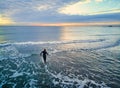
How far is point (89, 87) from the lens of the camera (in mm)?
12992

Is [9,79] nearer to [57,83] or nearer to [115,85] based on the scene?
[57,83]

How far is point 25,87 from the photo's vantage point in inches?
522

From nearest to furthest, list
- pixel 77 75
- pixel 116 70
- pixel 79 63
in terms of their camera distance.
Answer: pixel 77 75, pixel 116 70, pixel 79 63

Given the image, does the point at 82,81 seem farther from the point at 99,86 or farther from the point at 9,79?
the point at 9,79

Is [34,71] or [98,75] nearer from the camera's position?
[98,75]

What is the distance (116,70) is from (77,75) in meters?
4.97

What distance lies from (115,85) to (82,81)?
3094mm

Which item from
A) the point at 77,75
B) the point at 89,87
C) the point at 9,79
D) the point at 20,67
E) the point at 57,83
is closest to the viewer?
the point at 89,87

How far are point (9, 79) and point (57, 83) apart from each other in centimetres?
519

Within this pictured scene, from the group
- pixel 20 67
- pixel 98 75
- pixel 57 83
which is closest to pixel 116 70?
pixel 98 75

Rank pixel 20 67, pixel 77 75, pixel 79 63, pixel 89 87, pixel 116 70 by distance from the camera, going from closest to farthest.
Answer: pixel 89 87 → pixel 77 75 → pixel 116 70 → pixel 20 67 → pixel 79 63

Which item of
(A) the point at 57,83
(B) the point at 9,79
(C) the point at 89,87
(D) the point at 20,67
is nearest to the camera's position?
(C) the point at 89,87

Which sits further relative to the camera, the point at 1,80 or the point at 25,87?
the point at 1,80

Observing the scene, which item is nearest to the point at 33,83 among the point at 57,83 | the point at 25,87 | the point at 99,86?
the point at 25,87
